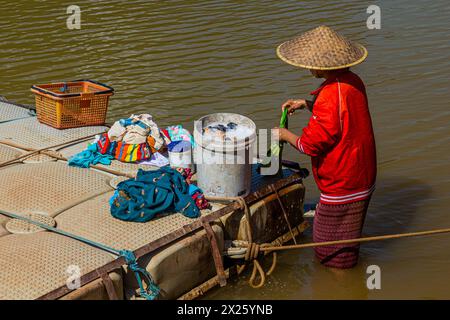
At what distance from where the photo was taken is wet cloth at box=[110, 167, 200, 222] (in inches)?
211

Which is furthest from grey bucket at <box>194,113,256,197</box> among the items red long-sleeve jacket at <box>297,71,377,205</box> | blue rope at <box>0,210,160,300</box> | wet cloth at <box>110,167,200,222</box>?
blue rope at <box>0,210,160,300</box>

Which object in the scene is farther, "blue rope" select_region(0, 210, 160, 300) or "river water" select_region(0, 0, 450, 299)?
"river water" select_region(0, 0, 450, 299)

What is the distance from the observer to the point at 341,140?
5.27m

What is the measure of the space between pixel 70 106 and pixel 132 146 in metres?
1.02

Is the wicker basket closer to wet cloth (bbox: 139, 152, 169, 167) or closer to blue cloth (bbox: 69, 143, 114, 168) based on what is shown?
blue cloth (bbox: 69, 143, 114, 168)

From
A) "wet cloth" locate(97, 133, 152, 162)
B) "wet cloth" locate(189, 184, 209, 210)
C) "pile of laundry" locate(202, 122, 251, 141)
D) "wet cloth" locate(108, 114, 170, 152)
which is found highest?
"pile of laundry" locate(202, 122, 251, 141)

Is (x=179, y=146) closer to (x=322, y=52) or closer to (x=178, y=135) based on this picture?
(x=178, y=135)

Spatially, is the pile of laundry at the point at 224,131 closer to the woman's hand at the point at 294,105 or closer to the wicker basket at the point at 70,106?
the woman's hand at the point at 294,105

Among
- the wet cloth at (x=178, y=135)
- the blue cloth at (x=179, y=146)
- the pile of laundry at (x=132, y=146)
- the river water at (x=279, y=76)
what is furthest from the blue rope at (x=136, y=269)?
the wet cloth at (x=178, y=135)

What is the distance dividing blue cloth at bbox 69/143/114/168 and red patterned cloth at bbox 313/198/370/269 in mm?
2029

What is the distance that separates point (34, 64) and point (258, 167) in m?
6.28

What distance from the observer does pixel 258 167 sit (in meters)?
6.32

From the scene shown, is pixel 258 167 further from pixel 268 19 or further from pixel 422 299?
pixel 268 19

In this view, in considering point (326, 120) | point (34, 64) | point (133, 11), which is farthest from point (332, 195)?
point (133, 11)
